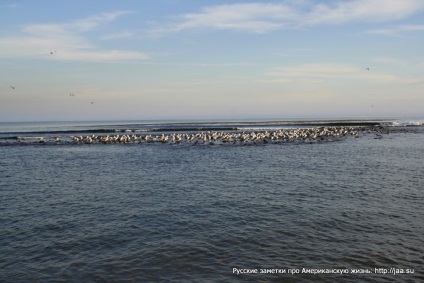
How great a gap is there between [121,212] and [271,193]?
28.0 feet

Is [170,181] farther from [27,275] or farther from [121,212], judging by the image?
[27,275]

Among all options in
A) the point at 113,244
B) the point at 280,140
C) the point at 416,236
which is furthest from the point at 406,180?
the point at 280,140

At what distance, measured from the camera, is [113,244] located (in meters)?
12.0

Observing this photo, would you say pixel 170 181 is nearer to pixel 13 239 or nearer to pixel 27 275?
pixel 13 239

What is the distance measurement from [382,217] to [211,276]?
29.2ft

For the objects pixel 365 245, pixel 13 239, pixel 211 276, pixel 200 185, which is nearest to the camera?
pixel 211 276

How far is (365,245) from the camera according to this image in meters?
11.4

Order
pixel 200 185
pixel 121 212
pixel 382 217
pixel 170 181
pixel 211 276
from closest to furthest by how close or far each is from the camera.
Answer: pixel 211 276 → pixel 382 217 → pixel 121 212 → pixel 200 185 → pixel 170 181

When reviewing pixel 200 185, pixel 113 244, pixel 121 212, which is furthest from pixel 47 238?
pixel 200 185

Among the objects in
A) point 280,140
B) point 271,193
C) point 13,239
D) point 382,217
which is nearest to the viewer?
point 13,239

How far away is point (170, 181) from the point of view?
2358 centimetres

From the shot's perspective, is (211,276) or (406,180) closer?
(211,276)

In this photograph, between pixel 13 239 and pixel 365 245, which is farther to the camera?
pixel 13 239

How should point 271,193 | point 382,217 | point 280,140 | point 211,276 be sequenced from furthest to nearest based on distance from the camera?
point 280,140 < point 271,193 < point 382,217 < point 211,276
